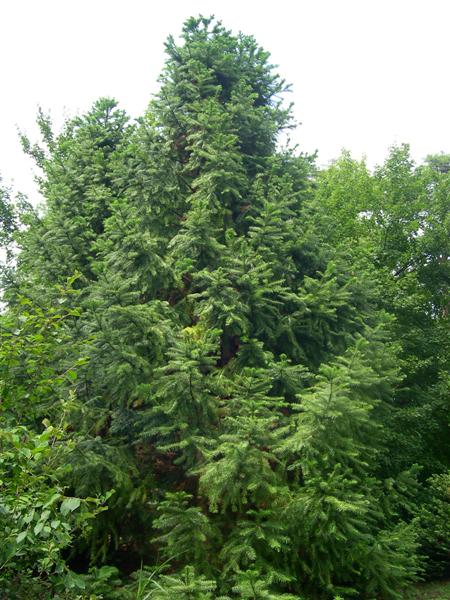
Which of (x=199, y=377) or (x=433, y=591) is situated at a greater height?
(x=199, y=377)

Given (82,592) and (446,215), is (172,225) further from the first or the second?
(446,215)

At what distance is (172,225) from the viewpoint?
938 centimetres

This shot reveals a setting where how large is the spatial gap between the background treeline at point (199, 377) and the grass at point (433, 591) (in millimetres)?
510

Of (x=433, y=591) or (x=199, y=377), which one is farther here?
(x=433, y=591)

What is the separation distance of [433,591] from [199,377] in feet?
27.5

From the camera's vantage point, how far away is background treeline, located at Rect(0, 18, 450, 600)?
5234 mm

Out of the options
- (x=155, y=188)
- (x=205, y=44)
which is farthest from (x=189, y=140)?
(x=205, y=44)

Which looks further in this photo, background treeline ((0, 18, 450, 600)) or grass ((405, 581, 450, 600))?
grass ((405, 581, 450, 600))

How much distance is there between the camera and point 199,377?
6.39m

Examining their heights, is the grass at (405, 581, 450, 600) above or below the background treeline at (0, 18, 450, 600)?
below

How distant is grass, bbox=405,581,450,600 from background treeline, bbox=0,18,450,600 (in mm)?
510

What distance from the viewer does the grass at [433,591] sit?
10307 mm

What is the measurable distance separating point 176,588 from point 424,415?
10.8m

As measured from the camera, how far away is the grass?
1031 cm
